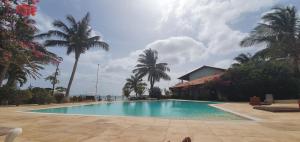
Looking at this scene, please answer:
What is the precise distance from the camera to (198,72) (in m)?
42.4

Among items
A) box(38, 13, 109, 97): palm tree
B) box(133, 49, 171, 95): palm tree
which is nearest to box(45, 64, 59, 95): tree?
box(38, 13, 109, 97): palm tree

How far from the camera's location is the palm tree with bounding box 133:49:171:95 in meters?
43.0

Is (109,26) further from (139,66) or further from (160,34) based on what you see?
(139,66)

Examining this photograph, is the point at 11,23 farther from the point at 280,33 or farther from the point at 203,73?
the point at 203,73

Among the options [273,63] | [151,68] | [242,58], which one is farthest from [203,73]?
[273,63]

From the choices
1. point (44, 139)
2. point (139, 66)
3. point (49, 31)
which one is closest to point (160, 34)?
point (49, 31)

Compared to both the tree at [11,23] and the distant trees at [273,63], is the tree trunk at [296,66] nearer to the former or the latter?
the distant trees at [273,63]

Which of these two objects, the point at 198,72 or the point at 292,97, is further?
the point at 198,72

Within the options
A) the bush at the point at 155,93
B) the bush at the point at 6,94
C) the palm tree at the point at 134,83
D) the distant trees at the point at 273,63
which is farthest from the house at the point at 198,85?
the bush at the point at 6,94

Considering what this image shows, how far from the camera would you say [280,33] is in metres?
24.5

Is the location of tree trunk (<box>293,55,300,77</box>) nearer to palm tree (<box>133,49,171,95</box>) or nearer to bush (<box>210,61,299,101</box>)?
bush (<box>210,61,299,101</box>)

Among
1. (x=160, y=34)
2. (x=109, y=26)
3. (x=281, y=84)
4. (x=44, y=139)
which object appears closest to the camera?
(x=44, y=139)

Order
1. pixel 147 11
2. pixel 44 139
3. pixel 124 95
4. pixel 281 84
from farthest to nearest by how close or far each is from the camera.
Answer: pixel 124 95 < pixel 281 84 < pixel 147 11 < pixel 44 139

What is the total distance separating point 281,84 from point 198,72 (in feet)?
58.1
